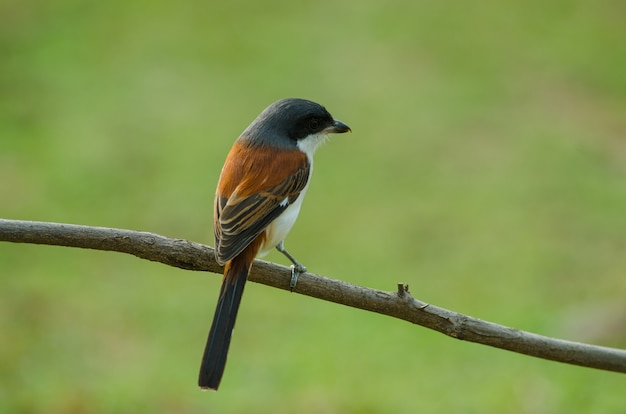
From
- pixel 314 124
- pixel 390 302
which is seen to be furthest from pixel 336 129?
pixel 390 302

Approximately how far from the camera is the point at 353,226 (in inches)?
392

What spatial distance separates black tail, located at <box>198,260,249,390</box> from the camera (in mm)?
3998

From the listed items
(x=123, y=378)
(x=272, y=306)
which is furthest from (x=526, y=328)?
(x=123, y=378)

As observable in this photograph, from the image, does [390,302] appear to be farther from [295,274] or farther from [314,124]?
[314,124]

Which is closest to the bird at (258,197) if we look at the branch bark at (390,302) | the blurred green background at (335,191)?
the branch bark at (390,302)

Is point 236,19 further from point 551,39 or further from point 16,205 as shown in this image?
point 16,205

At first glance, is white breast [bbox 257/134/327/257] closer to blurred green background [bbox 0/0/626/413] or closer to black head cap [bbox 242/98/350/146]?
black head cap [bbox 242/98/350/146]

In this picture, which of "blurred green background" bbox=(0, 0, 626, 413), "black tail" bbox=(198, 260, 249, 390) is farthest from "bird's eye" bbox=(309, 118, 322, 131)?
"blurred green background" bbox=(0, 0, 626, 413)

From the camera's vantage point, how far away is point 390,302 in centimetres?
406

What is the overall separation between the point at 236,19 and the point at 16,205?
5892mm

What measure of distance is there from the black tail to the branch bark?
24 cm

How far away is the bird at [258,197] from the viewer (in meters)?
4.16

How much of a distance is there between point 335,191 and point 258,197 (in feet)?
19.3

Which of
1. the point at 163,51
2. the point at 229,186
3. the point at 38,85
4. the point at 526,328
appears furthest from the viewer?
the point at 163,51
